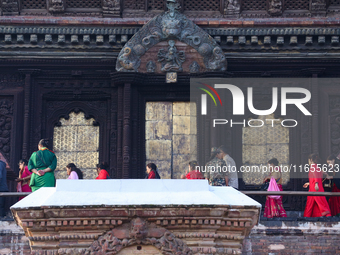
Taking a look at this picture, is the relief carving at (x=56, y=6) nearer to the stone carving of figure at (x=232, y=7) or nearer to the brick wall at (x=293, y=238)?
the stone carving of figure at (x=232, y=7)

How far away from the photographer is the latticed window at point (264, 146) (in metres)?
17.8

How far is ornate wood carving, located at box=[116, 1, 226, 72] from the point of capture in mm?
→ 17516

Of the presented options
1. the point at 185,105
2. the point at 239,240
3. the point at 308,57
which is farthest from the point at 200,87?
the point at 239,240

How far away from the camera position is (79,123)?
18016 millimetres

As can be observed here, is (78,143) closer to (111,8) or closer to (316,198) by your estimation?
(111,8)

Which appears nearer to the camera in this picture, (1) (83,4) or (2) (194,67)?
(2) (194,67)

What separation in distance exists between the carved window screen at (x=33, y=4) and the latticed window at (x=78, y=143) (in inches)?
116

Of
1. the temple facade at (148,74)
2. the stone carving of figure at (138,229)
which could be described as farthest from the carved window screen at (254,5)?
the stone carving of figure at (138,229)

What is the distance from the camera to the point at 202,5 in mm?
18328

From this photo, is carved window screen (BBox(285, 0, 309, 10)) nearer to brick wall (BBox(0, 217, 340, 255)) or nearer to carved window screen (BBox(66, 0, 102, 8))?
carved window screen (BBox(66, 0, 102, 8))

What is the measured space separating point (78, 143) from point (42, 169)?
13.2 ft

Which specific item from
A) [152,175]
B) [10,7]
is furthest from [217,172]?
[10,7]

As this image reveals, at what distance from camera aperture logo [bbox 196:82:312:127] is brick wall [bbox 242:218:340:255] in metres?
4.60

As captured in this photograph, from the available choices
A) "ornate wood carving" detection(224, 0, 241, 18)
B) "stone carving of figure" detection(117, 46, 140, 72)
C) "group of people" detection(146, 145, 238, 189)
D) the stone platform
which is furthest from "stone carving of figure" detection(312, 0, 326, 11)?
the stone platform
